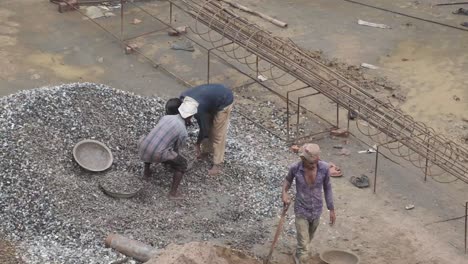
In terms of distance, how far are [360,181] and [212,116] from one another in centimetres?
210

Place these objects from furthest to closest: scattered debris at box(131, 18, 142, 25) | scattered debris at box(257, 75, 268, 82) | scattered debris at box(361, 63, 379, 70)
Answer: scattered debris at box(131, 18, 142, 25)
scattered debris at box(361, 63, 379, 70)
scattered debris at box(257, 75, 268, 82)

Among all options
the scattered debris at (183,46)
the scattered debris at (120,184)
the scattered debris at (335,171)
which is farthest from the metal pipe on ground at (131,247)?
the scattered debris at (183,46)

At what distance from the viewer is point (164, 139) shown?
10.5 meters

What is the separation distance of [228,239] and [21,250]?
2.26 metres

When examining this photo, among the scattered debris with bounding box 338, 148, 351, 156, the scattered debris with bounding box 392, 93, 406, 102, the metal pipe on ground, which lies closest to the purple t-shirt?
the metal pipe on ground

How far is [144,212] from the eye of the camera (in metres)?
10.4

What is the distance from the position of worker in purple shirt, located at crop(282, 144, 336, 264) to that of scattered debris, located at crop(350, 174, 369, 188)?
211 centimetres

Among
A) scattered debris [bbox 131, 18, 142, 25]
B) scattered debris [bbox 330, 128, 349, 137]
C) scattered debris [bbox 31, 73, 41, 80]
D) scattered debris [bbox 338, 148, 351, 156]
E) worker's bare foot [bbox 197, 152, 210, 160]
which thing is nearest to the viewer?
worker's bare foot [bbox 197, 152, 210, 160]

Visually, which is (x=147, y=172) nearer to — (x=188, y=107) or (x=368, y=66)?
(x=188, y=107)

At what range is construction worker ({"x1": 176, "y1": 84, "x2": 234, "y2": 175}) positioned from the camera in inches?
433

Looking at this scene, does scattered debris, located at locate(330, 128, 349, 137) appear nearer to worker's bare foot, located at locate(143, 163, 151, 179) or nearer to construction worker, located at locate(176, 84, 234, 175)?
construction worker, located at locate(176, 84, 234, 175)

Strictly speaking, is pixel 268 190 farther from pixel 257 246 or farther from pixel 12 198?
pixel 12 198

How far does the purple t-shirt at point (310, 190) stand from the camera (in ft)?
30.8

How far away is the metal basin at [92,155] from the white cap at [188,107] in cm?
116
